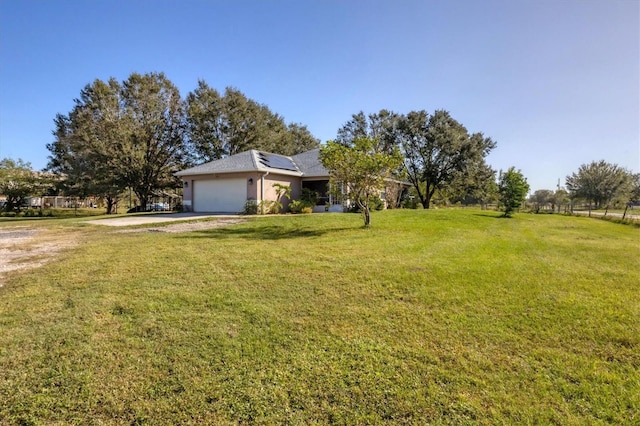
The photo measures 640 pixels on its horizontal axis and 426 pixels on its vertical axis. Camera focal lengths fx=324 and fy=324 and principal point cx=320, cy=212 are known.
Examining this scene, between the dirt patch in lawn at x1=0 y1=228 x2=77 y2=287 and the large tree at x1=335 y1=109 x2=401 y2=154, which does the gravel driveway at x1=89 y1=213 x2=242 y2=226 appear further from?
the large tree at x1=335 y1=109 x2=401 y2=154

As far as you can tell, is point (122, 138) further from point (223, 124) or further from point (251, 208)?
point (251, 208)

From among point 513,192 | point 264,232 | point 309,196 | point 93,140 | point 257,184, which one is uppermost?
point 93,140

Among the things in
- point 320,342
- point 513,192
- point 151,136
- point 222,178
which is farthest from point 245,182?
point 320,342

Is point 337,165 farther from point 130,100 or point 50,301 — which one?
point 130,100

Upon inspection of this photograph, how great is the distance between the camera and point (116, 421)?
2287mm

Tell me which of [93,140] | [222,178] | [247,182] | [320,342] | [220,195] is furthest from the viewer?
[93,140]

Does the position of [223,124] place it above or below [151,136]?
above

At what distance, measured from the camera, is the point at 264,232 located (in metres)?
10.7

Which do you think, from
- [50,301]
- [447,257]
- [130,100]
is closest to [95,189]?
[130,100]

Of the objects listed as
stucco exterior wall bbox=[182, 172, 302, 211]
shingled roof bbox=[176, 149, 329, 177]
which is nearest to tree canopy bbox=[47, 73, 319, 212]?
stucco exterior wall bbox=[182, 172, 302, 211]

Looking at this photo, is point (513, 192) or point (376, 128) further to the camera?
point (376, 128)

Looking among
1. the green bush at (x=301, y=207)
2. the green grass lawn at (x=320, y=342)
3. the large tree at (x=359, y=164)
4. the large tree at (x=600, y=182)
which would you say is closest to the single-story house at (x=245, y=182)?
the green bush at (x=301, y=207)

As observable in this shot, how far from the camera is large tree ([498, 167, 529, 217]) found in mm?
18969

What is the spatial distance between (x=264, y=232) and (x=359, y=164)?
3.88 metres
